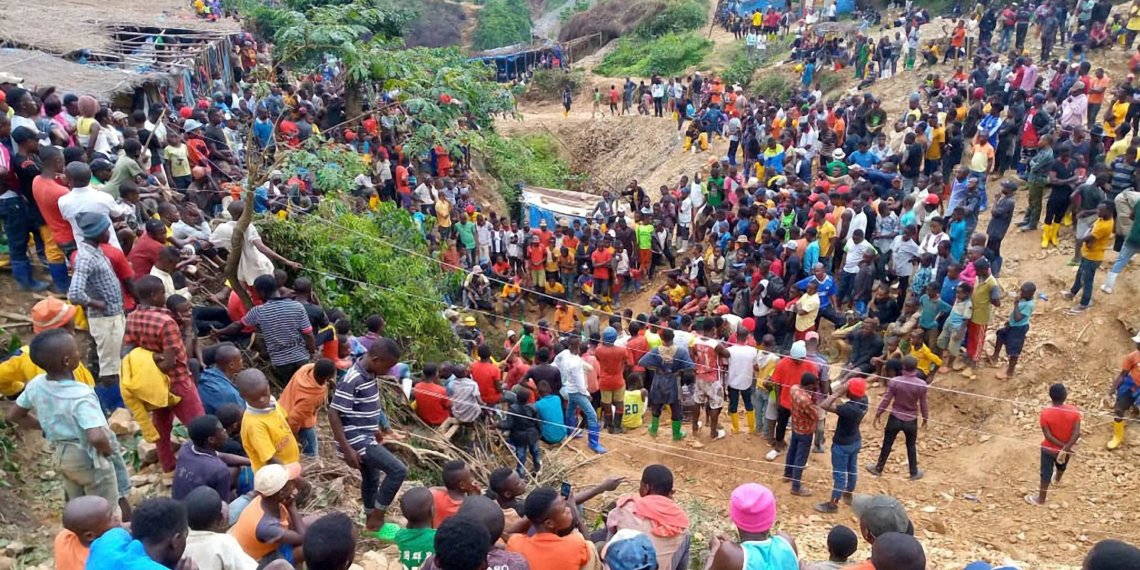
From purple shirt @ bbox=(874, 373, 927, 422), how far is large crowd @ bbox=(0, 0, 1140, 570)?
0.03 metres

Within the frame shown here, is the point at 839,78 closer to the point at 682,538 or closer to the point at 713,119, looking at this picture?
the point at 713,119

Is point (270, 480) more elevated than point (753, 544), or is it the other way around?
point (270, 480)

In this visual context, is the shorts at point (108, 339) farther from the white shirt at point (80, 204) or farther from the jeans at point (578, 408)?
the jeans at point (578, 408)

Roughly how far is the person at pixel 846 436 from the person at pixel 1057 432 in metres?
1.62

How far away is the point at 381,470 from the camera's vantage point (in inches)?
225

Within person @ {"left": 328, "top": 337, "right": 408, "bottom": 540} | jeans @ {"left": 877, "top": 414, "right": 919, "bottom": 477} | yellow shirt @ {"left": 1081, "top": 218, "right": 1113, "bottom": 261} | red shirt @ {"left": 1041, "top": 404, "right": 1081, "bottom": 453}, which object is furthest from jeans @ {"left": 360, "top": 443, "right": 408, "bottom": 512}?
yellow shirt @ {"left": 1081, "top": 218, "right": 1113, "bottom": 261}

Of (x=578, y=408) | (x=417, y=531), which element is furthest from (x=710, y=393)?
(x=417, y=531)

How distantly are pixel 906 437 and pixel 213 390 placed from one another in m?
6.36

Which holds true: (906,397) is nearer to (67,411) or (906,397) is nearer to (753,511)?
(753,511)

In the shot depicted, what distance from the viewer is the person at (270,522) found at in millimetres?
4094

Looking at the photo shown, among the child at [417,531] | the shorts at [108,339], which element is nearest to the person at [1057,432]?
the child at [417,531]

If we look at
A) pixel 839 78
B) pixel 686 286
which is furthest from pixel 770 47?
pixel 686 286

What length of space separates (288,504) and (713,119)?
17926mm

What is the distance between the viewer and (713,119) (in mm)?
20703
